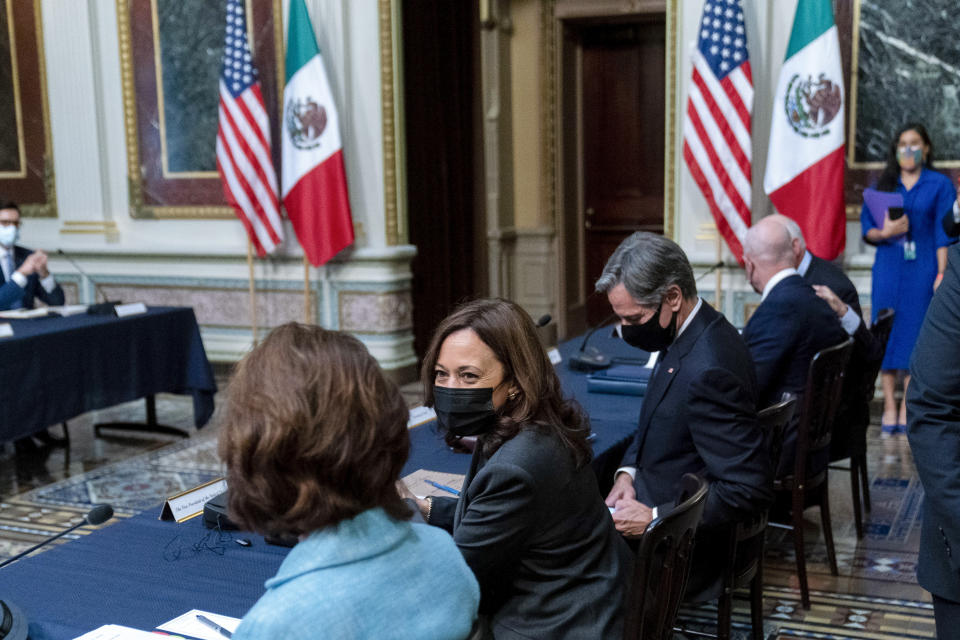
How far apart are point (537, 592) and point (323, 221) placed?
540 cm

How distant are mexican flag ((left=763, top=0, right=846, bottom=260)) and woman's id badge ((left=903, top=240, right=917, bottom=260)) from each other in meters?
0.43

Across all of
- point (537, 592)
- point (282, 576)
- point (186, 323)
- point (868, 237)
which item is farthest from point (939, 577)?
point (186, 323)

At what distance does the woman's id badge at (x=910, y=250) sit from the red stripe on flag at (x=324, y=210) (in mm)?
3580

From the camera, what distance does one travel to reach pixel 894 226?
5.46 meters

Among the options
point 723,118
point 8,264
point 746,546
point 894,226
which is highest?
point 723,118

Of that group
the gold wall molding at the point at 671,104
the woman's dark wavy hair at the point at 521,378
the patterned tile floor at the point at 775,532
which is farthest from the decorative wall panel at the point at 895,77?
the woman's dark wavy hair at the point at 521,378

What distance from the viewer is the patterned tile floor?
3305mm

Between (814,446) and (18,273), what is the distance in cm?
457

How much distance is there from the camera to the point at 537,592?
5.79ft

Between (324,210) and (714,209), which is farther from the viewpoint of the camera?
(324,210)

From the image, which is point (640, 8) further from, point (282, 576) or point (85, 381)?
point (282, 576)

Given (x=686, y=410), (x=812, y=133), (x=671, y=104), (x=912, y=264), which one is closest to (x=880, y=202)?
(x=912, y=264)

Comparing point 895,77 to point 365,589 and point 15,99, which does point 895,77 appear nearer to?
point 365,589

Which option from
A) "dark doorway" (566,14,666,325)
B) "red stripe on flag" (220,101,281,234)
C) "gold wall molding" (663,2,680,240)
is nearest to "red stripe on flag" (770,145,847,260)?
"gold wall molding" (663,2,680,240)
